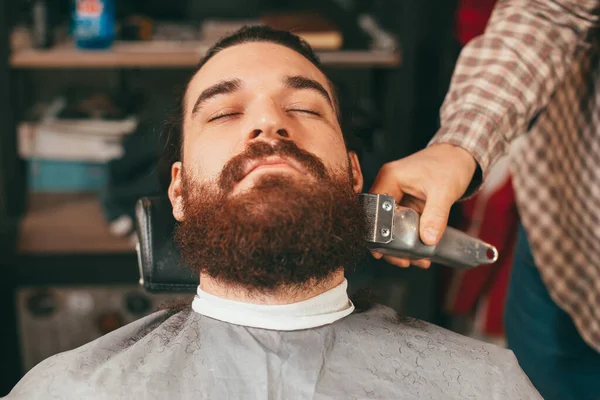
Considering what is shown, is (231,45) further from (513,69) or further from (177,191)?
(513,69)

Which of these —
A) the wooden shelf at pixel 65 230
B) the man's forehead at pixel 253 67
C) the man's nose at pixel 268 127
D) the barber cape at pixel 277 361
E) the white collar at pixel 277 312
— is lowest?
the wooden shelf at pixel 65 230

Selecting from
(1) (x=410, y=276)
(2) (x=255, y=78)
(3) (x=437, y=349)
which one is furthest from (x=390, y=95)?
(3) (x=437, y=349)

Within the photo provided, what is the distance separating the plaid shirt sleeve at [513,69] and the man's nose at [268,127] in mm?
348

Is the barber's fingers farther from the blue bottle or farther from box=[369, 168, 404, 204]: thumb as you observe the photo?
the blue bottle

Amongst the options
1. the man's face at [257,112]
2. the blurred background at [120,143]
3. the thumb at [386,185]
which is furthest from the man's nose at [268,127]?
the blurred background at [120,143]

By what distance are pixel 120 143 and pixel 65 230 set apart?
368 millimetres

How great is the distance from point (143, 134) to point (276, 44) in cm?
104

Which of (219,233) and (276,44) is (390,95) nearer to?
(276,44)

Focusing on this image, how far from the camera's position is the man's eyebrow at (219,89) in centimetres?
132

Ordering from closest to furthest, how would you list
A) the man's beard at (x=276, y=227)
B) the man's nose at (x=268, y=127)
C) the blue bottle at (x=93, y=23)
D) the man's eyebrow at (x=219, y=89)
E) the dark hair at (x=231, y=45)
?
the man's beard at (x=276, y=227) < the man's nose at (x=268, y=127) < the man's eyebrow at (x=219, y=89) < the dark hair at (x=231, y=45) < the blue bottle at (x=93, y=23)

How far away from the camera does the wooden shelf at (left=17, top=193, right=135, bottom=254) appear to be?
240 cm

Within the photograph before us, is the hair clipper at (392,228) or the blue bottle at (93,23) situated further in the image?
the blue bottle at (93,23)

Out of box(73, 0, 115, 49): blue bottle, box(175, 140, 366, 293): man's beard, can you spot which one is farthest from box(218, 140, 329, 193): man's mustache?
box(73, 0, 115, 49): blue bottle

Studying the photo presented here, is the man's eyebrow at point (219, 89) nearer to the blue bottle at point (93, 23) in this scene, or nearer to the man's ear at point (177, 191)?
the man's ear at point (177, 191)
